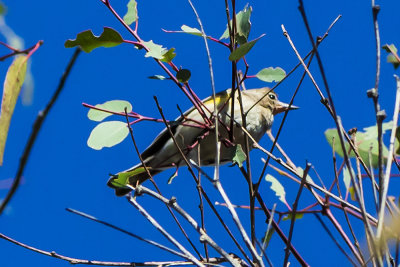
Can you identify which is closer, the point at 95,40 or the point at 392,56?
the point at 95,40

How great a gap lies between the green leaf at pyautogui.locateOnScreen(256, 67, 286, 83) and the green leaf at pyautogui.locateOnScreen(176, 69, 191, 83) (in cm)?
38

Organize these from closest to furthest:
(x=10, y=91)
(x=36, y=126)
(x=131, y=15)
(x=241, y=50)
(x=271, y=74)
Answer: (x=36, y=126) → (x=10, y=91) → (x=241, y=50) → (x=131, y=15) → (x=271, y=74)

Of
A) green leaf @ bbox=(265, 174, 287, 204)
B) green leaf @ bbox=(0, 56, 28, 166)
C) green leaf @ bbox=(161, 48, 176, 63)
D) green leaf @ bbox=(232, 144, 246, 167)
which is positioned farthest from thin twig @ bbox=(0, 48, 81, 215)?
green leaf @ bbox=(265, 174, 287, 204)

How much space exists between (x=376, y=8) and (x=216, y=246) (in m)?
0.69

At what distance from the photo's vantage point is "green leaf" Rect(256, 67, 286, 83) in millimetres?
2266

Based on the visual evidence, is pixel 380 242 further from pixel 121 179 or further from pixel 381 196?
pixel 121 179

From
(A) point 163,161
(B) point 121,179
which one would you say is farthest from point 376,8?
(A) point 163,161

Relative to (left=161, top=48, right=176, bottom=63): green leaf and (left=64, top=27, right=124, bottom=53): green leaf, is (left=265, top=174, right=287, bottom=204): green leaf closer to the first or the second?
(left=161, top=48, right=176, bottom=63): green leaf

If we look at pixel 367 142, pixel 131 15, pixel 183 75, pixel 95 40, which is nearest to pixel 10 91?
pixel 95 40

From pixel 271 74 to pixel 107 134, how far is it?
719mm

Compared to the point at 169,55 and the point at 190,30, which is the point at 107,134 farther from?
the point at 190,30

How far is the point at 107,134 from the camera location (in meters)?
2.30

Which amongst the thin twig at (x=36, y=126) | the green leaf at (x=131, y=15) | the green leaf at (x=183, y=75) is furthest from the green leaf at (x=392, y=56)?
the thin twig at (x=36, y=126)

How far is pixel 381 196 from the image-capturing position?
1.29 m
